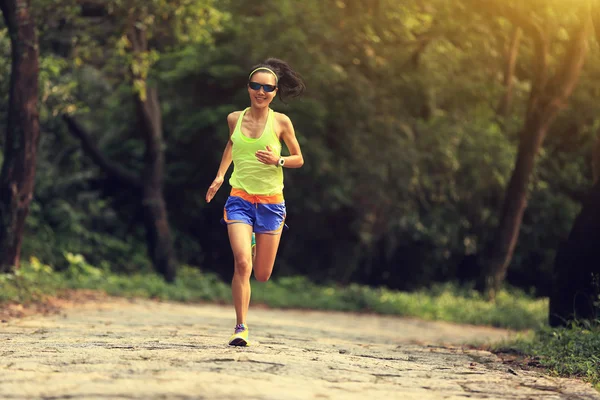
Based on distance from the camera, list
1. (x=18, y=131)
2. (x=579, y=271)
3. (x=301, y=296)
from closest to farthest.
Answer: (x=579, y=271)
(x=18, y=131)
(x=301, y=296)

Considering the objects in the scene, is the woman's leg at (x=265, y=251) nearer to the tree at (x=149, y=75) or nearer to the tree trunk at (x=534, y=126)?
the tree at (x=149, y=75)

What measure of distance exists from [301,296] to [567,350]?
13.5m

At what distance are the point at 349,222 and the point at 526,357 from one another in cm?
1621

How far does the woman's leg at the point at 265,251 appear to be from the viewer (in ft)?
28.3

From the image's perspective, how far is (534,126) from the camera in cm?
2206

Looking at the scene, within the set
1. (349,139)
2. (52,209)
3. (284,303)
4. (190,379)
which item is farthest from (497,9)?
(190,379)

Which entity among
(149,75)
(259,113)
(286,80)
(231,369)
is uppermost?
(149,75)

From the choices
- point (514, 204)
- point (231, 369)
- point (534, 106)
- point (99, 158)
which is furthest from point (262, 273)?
point (99, 158)

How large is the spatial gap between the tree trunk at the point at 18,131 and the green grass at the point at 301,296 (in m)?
1.16

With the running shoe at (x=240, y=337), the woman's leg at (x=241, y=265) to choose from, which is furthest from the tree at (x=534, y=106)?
the running shoe at (x=240, y=337)

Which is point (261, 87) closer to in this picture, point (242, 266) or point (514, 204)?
point (242, 266)

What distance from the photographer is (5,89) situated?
58.7 feet

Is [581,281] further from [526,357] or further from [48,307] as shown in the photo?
[48,307]

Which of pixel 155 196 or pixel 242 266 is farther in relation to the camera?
pixel 155 196
